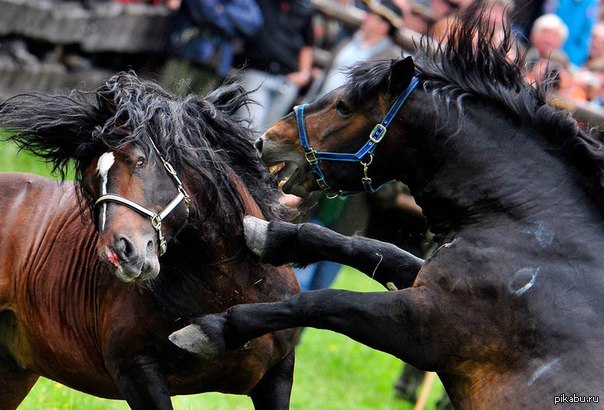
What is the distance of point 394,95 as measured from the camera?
4988mm

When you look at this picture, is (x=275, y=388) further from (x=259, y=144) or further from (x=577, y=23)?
(x=577, y=23)

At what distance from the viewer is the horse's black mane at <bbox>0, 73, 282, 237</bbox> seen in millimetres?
5199

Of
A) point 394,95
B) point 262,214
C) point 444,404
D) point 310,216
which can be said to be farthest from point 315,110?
point 444,404

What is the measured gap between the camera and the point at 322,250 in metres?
5.33

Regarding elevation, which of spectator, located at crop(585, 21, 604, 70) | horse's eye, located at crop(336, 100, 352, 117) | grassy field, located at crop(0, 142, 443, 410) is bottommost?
grassy field, located at crop(0, 142, 443, 410)

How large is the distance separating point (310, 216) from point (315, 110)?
3701 mm

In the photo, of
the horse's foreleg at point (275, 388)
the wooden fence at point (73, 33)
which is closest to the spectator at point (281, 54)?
the wooden fence at point (73, 33)

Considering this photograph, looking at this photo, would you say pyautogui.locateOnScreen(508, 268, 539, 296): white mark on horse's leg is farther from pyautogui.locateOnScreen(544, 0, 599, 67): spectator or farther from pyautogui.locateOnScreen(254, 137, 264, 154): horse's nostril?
pyautogui.locateOnScreen(544, 0, 599, 67): spectator

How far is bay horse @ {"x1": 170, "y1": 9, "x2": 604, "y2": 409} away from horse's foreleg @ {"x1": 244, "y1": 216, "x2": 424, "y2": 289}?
12cm

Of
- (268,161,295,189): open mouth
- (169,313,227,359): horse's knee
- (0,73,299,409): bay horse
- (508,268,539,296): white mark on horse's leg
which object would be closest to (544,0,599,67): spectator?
(0,73,299,409): bay horse

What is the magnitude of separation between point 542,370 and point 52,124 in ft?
8.32

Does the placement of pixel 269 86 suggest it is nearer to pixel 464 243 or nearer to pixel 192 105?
pixel 192 105

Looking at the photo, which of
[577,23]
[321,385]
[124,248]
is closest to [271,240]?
[124,248]

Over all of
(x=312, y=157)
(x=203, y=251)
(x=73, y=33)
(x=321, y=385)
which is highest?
(x=312, y=157)
